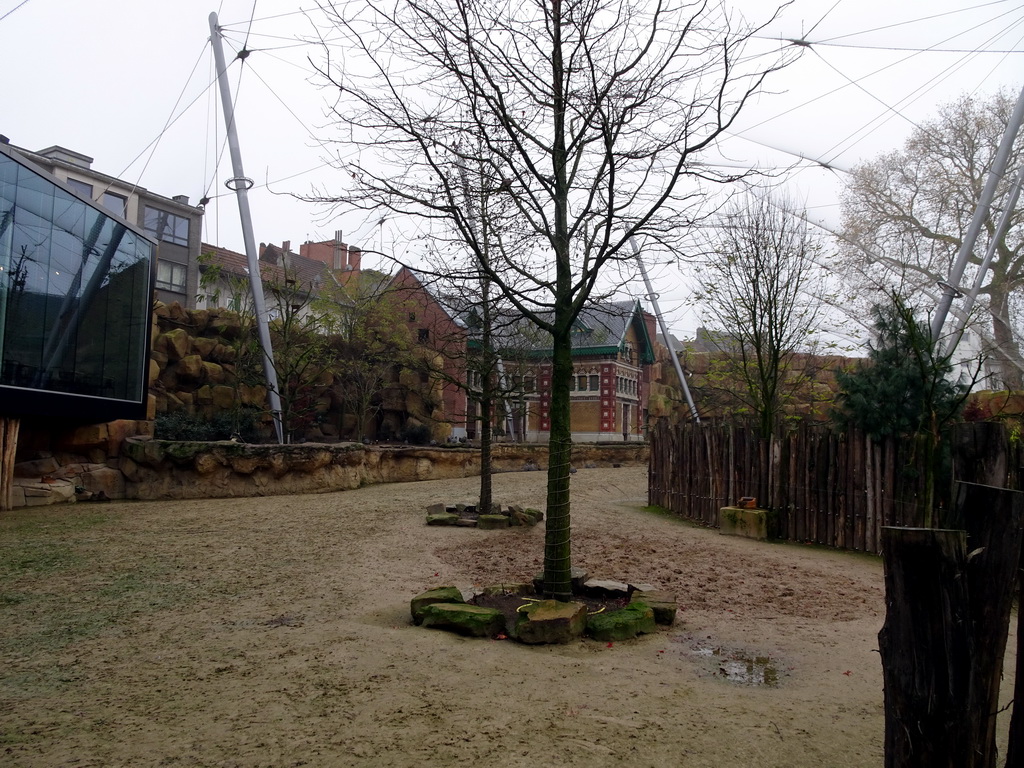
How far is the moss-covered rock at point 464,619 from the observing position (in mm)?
5605

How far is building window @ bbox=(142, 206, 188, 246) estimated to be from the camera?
129 feet

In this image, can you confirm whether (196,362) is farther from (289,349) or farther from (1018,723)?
(1018,723)

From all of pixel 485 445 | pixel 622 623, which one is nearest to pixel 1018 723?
pixel 622 623

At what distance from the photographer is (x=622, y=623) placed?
18.8ft

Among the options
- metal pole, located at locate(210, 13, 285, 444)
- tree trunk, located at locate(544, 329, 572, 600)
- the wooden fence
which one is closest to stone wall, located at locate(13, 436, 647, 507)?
metal pole, located at locate(210, 13, 285, 444)

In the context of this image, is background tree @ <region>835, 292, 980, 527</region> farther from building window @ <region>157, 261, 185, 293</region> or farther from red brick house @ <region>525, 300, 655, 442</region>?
building window @ <region>157, 261, 185, 293</region>

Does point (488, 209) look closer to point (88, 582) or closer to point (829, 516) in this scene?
point (88, 582)

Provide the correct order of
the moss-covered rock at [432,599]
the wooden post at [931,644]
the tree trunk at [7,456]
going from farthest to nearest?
the tree trunk at [7,456], the moss-covered rock at [432,599], the wooden post at [931,644]

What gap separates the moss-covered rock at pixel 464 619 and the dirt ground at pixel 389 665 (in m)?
0.13

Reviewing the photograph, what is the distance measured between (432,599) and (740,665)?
95.9 inches

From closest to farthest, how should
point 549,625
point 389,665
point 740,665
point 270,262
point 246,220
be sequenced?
point 389,665 < point 740,665 < point 549,625 < point 246,220 < point 270,262

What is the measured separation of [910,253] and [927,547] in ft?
70.6

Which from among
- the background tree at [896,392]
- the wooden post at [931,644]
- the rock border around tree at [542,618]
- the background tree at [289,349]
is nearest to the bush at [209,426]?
the background tree at [289,349]

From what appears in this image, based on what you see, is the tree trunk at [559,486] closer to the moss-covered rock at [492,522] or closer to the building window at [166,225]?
the moss-covered rock at [492,522]
